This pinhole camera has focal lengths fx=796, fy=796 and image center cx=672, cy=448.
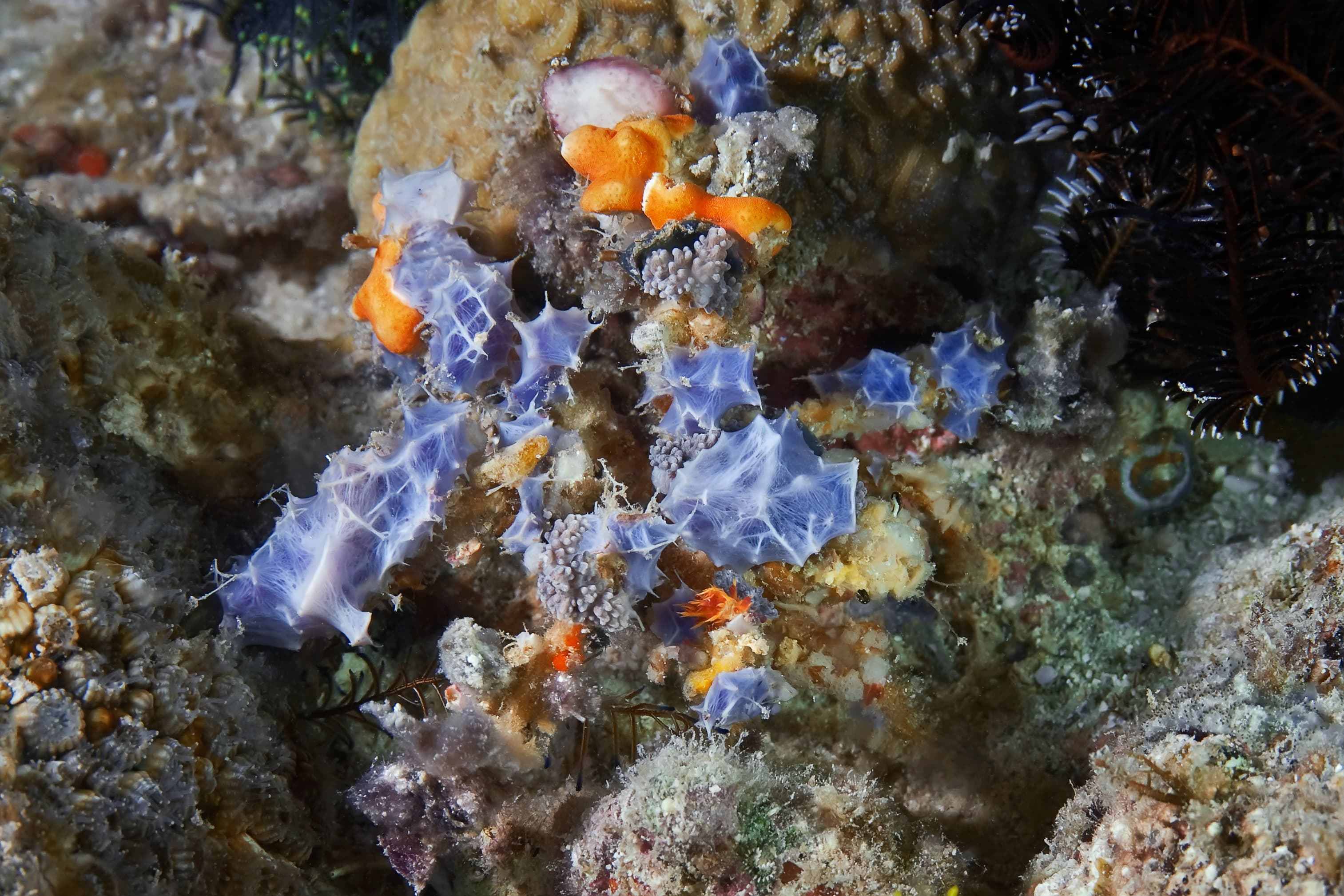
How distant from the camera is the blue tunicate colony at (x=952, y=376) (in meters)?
3.23

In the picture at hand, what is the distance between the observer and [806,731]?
318cm

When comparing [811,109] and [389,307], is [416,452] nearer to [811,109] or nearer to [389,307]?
[389,307]

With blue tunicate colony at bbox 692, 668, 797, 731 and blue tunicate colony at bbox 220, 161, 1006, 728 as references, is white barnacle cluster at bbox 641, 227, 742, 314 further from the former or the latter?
blue tunicate colony at bbox 692, 668, 797, 731

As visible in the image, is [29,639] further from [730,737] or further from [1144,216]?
[1144,216]

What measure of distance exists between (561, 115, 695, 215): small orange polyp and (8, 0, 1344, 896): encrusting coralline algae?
19 millimetres

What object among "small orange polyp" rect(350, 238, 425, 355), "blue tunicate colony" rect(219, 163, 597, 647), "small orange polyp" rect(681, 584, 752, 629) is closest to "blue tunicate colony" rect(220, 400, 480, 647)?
"blue tunicate colony" rect(219, 163, 597, 647)

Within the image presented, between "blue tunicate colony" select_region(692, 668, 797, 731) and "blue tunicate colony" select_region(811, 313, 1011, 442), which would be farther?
"blue tunicate colony" select_region(811, 313, 1011, 442)

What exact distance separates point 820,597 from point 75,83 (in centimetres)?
549

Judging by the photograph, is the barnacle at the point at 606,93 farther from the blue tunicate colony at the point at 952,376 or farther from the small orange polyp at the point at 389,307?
the blue tunicate colony at the point at 952,376

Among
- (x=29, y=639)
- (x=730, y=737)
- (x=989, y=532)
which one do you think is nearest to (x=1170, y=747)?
(x=989, y=532)

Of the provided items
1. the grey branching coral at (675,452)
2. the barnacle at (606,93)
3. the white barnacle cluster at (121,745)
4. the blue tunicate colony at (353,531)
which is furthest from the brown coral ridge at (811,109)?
the white barnacle cluster at (121,745)

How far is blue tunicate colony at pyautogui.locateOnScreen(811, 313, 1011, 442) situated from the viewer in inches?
127

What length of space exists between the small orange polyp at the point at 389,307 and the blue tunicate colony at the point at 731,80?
134 cm

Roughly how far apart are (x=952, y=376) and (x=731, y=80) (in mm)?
1442
